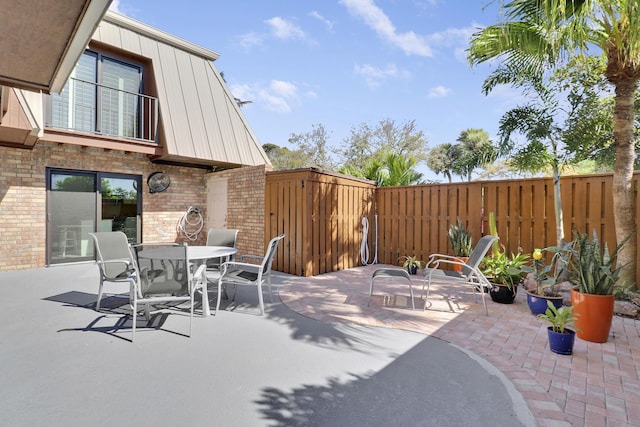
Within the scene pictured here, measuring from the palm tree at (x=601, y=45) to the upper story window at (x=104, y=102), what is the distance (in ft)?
26.4

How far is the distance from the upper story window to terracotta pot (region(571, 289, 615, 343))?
909 cm

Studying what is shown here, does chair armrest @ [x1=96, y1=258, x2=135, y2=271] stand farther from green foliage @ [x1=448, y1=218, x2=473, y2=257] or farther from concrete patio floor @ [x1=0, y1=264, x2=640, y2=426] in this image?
green foliage @ [x1=448, y1=218, x2=473, y2=257]

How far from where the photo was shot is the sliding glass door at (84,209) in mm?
7062

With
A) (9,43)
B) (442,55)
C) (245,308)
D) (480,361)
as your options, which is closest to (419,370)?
(480,361)

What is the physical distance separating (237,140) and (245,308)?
21.3ft

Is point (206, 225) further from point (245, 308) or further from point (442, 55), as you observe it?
point (442, 55)

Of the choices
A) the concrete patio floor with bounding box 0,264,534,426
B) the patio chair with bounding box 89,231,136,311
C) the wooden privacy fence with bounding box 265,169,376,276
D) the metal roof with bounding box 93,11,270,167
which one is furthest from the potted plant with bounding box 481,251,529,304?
the metal roof with bounding box 93,11,270,167

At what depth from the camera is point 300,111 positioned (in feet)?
69.4

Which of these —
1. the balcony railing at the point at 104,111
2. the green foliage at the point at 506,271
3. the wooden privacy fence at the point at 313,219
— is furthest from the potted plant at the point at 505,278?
the balcony railing at the point at 104,111

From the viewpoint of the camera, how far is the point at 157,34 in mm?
8727

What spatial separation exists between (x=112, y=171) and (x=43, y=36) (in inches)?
228

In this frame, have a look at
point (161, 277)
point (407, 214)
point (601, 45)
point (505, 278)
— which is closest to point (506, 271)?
point (505, 278)

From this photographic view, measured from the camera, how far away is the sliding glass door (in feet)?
23.2

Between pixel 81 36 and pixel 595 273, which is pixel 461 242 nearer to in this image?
pixel 595 273
